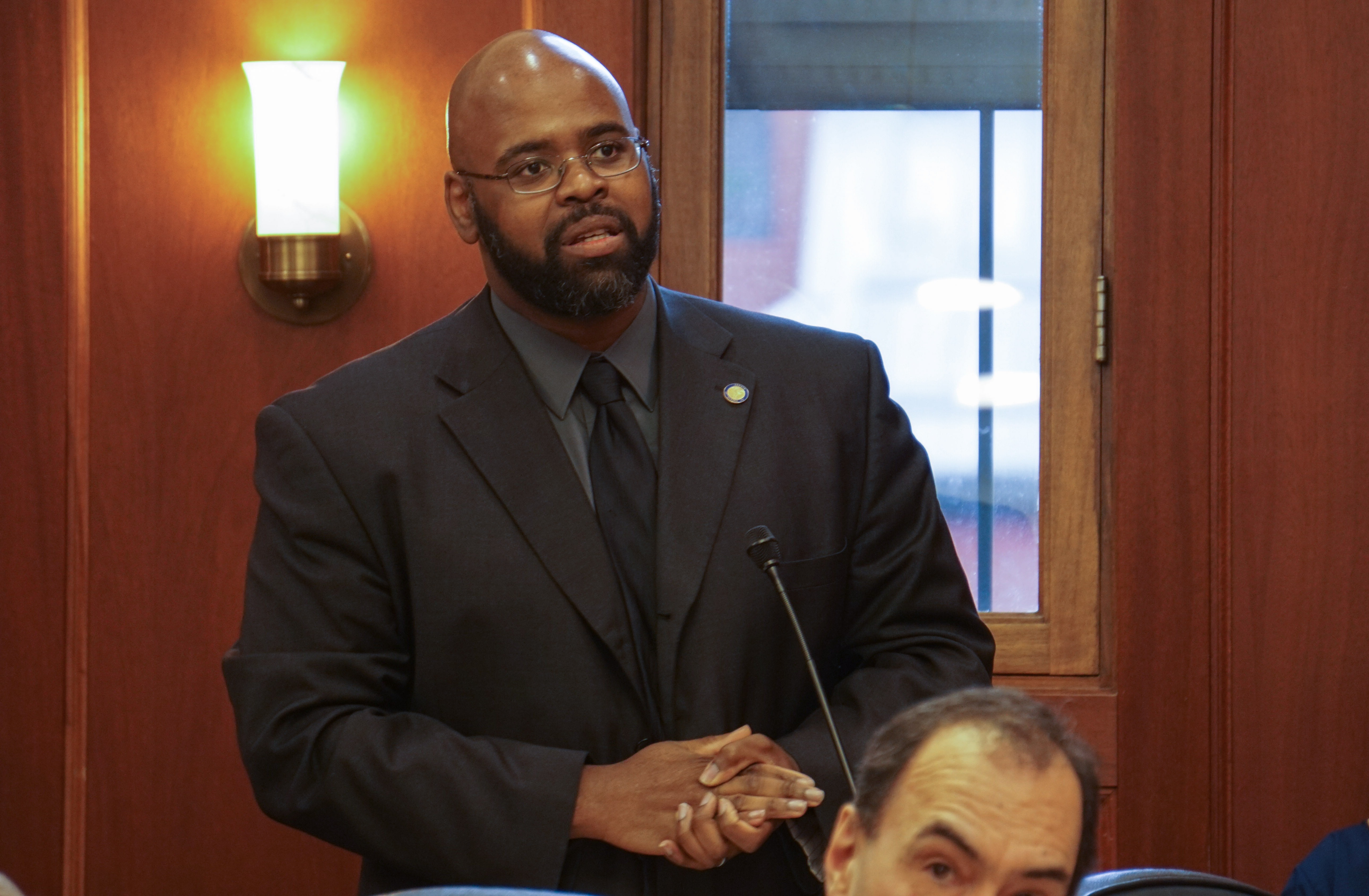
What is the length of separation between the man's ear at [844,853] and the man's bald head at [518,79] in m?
0.86

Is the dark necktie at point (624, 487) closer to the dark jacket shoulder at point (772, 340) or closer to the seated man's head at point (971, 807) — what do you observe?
the dark jacket shoulder at point (772, 340)

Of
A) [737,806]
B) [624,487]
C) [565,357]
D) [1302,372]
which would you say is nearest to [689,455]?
[624,487]

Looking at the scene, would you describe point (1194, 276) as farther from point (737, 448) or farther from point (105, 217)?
point (105, 217)

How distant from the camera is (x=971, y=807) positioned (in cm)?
102

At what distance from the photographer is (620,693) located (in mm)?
1551

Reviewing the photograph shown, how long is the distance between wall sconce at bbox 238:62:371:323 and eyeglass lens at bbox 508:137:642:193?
29.6 inches

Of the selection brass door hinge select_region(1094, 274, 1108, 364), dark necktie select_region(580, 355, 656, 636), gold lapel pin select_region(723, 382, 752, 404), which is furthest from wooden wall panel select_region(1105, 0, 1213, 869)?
dark necktie select_region(580, 355, 656, 636)

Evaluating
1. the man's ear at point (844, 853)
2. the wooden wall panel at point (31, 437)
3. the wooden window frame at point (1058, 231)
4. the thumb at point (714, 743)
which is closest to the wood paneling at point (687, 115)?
the wooden window frame at point (1058, 231)

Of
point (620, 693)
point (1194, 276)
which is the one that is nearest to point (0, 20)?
point (620, 693)

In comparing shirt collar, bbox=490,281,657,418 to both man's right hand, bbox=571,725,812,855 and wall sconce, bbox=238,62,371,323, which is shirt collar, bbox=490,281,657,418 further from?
→ wall sconce, bbox=238,62,371,323

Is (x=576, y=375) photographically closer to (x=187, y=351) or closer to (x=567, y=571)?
(x=567, y=571)

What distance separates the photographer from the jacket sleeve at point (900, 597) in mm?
1560

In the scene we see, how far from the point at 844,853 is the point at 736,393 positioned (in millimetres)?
678

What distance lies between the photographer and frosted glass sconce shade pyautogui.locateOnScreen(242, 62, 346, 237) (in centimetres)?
225
